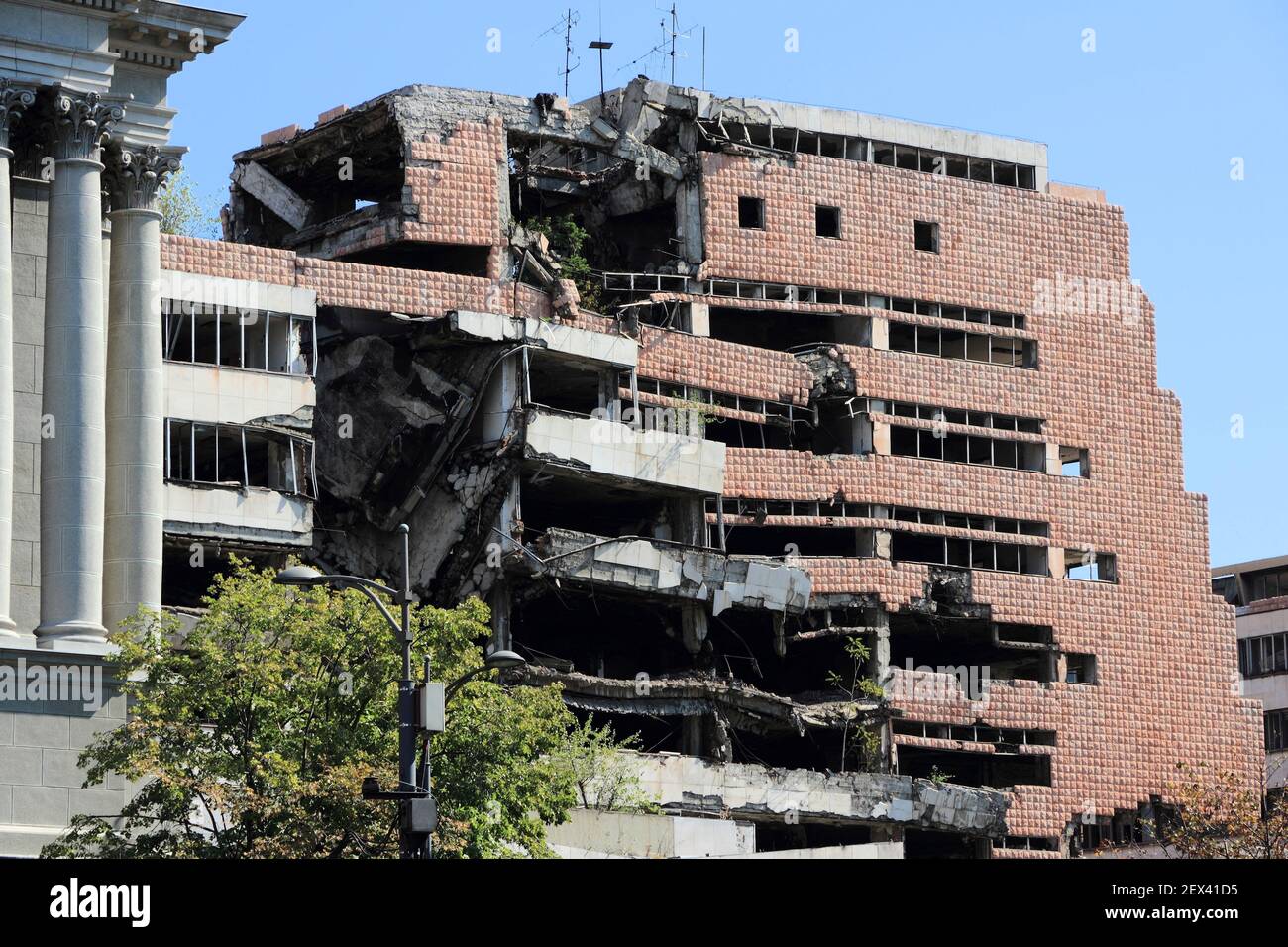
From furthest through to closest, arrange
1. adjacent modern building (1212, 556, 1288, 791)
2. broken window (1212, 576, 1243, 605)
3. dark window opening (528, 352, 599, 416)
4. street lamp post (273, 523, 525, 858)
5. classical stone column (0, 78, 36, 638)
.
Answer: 1. broken window (1212, 576, 1243, 605)
2. adjacent modern building (1212, 556, 1288, 791)
3. dark window opening (528, 352, 599, 416)
4. classical stone column (0, 78, 36, 638)
5. street lamp post (273, 523, 525, 858)

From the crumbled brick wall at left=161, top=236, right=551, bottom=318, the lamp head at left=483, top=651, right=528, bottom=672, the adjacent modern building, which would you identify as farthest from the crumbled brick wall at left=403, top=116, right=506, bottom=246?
the lamp head at left=483, top=651, right=528, bottom=672

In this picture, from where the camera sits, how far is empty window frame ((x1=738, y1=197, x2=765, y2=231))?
340 ft

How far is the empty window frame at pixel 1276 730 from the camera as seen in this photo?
122 metres

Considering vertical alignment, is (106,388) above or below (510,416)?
below

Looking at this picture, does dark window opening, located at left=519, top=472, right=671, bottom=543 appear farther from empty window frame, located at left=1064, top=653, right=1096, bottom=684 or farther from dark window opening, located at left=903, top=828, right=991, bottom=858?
empty window frame, located at left=1064, top=653, right=1096, bottom=684

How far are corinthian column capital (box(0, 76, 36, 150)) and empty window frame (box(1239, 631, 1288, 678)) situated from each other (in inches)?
3497

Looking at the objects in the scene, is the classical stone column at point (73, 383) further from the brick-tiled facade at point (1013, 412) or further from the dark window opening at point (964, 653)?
the dark window opening at point (964, 653)

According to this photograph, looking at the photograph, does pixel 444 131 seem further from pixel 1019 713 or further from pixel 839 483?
pixel 1019 713

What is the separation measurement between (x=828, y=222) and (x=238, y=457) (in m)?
33.4

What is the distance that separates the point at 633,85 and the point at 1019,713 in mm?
32112

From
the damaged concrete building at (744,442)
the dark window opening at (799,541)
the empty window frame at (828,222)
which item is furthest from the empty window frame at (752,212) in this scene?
the dark window opening at (799,541)

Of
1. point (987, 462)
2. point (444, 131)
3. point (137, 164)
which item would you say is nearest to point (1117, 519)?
point (987, 462)

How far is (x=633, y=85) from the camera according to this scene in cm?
10462
